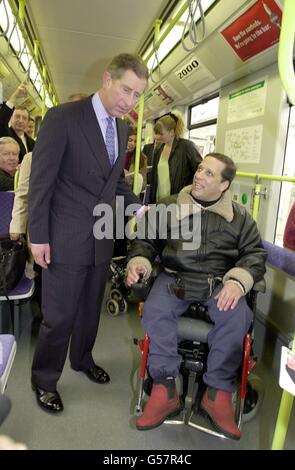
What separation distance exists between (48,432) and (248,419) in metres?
1.14

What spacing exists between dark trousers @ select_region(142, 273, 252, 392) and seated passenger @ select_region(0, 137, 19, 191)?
1.81 metres

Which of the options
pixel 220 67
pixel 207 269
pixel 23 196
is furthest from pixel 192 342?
pixel 220 67

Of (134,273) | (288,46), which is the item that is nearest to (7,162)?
(134,273)

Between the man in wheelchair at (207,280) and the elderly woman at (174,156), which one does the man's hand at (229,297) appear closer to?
the man in wheelchair at (207,280)

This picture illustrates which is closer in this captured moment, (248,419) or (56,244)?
(56,244)

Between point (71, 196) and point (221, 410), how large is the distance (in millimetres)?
1391

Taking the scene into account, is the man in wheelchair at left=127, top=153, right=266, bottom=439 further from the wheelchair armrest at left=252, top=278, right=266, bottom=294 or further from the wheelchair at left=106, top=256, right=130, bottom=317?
the wheelchair at left=106, top=256, right=130, bottom=317

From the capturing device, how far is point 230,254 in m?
2.25

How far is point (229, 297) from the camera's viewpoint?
1.97m

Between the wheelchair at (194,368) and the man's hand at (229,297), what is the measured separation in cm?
11

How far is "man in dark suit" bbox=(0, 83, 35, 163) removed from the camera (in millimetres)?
3664

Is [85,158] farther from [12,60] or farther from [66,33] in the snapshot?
[12,60]

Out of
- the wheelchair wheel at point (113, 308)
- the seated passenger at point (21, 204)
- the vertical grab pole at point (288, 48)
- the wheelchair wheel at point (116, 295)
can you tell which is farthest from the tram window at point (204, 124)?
the vertical grab pole at point (288, 48)

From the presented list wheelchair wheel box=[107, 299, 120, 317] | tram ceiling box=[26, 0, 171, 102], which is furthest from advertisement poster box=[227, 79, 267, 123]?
wheelchair wheel box=[107, 299, 120, 317]
